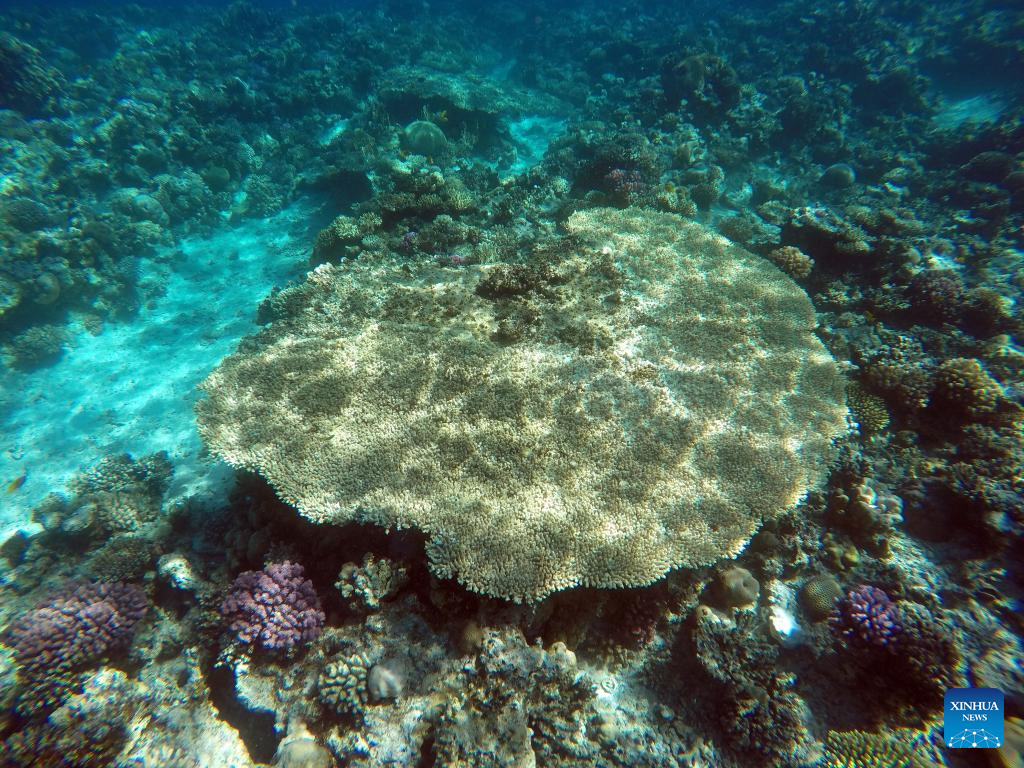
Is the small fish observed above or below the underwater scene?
below

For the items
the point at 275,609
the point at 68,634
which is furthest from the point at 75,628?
the point at 275,609

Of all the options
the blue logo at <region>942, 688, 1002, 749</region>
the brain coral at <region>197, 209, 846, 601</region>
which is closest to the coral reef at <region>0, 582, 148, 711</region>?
the brain coral at <region>197, 209, 846, 601</region>

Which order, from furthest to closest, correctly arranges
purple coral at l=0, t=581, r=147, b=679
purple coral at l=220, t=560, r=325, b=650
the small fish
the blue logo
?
the small fish < purple coral at l=0, t=581, r=147, b=679 < purple coral at l=220, t=560, r=325, b=650 < the blue logo

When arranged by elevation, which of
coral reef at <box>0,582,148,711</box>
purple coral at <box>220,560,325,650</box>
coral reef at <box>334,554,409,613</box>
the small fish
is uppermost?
coral reef at <box>334,554,409,613</box>

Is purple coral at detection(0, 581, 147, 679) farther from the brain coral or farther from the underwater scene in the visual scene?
the brain coral

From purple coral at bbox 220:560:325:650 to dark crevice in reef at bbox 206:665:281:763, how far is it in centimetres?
57

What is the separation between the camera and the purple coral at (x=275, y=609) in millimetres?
4199

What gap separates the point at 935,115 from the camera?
52.6ft

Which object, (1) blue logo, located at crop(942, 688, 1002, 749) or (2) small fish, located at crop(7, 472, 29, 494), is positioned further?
(2) small fish, located at crop(7, 472, 29, 494)

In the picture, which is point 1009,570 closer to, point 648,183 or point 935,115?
point 648,183

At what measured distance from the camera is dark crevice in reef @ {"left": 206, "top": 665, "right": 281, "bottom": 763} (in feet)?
13.5

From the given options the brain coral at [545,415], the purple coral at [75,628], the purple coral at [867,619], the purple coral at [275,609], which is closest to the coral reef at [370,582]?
the purple coral at [275,609]

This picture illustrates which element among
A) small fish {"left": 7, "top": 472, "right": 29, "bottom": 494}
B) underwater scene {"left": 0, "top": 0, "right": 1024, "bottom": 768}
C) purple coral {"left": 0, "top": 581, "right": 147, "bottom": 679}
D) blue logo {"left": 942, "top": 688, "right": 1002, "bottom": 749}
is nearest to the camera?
blue logo {"left": 942, "top": 688, "right": 1002, "bottom": 749}

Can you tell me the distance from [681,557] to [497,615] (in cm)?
184
